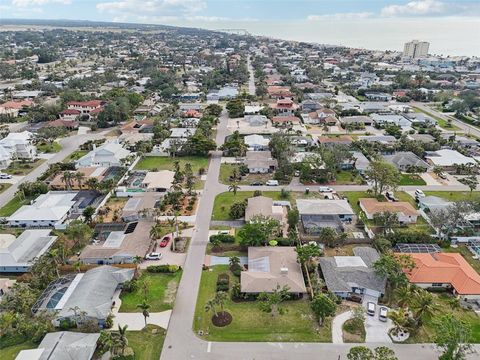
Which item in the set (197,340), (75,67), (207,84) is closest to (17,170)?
(197,340)

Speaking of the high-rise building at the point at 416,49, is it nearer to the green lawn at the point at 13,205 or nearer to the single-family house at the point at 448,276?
the single-family house at the point at 448,276

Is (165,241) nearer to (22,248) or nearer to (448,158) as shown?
(22,248)

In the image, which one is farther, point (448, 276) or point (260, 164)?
point (260, 164)

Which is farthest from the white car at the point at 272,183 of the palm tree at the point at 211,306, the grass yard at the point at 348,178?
the palm tree at the point at 211,306

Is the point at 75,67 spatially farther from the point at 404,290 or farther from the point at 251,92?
the point at 404,290

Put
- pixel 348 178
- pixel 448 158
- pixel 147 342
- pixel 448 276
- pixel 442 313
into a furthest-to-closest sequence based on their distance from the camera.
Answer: pixel 448 158
pixel 348 178
pixel 448 276
pixel 442 313
pixel 147 342

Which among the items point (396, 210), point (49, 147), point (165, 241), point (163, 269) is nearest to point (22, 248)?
point (165, 241)

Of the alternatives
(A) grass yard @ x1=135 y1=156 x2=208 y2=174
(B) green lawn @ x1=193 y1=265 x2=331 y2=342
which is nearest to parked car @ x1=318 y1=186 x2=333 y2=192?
(A) grass yard @ x1=135 y1=156 x2=208 y2=174
